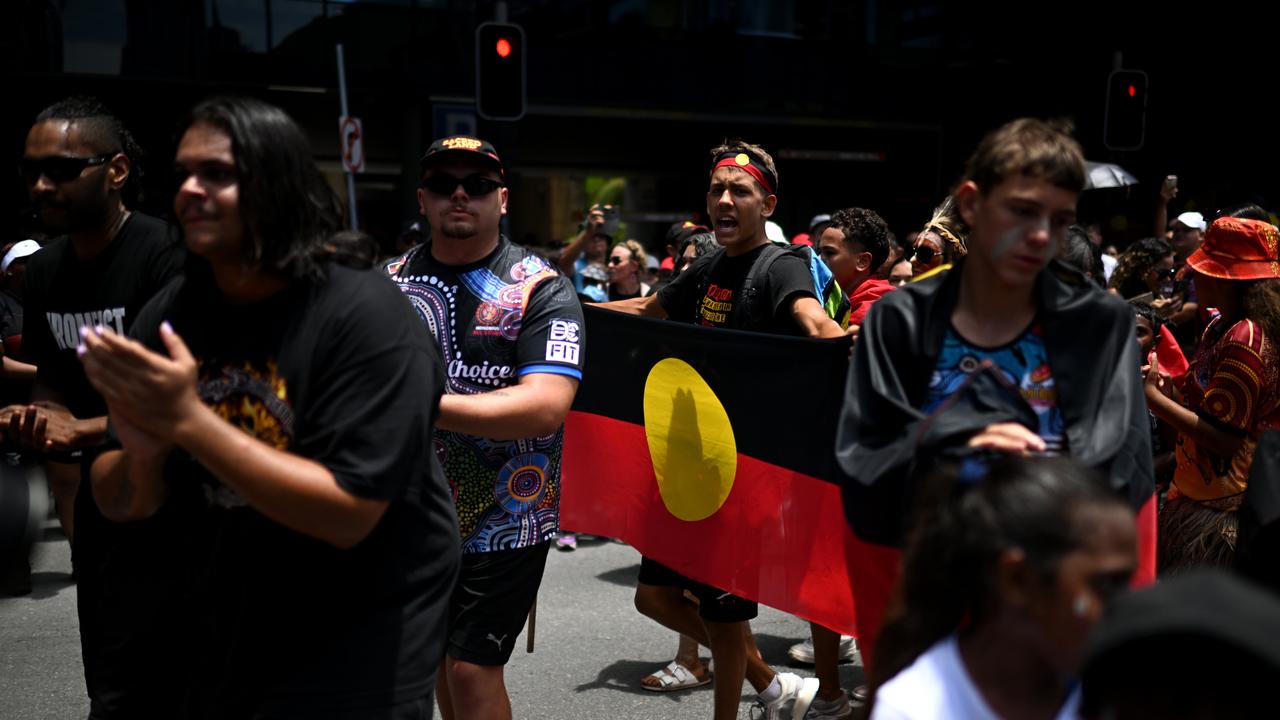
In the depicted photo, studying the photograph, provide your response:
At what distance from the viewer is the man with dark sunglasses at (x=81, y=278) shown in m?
2.87

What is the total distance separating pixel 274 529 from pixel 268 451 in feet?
0.94

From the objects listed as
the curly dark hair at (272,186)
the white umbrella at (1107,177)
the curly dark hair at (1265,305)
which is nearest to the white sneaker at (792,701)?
the curly dark hair at (1265,305)

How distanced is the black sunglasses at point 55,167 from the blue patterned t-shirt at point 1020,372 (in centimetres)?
232

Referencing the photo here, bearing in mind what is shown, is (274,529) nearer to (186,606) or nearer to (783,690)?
(186,606)

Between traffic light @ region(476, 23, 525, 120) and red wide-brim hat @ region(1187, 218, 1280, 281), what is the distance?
7.62 m

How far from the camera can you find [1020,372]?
8.32ft

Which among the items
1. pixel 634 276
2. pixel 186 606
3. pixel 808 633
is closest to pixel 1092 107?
pixel 634 276

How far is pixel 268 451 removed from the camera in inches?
78.7

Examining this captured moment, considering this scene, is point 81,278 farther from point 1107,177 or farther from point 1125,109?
point 1107,177

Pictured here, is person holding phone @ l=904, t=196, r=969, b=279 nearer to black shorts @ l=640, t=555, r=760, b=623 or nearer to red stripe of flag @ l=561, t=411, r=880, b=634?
red stripe of flag @ l=561, t=411, r=880, b=634

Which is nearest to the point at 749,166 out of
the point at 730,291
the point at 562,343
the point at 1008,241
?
the point at 730,291

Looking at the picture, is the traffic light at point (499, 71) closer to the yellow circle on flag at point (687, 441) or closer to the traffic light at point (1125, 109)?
the traffic light at point (1125, 109)

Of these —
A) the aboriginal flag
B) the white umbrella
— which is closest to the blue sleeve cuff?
the aboriginal flag

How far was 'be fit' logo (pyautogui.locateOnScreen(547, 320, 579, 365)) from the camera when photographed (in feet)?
11.2
